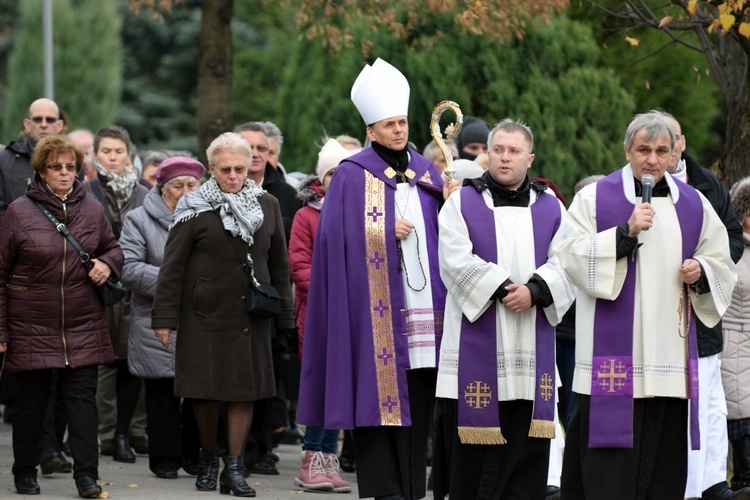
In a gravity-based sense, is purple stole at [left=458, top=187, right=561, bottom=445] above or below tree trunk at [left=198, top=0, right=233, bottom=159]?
below

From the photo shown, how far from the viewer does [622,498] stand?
7805 mm

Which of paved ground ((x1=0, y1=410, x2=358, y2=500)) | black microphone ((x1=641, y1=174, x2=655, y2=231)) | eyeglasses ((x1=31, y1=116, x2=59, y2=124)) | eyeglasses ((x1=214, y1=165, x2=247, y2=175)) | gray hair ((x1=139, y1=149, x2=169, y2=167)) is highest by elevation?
eyeglasses ((x1=31, y1=116, x2=59, y2=124))

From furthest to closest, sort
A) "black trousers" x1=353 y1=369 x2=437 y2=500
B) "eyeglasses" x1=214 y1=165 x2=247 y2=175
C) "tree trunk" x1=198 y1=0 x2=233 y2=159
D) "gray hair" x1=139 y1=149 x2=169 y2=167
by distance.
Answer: "tree trunk" x1=198 y1=0 x2=233 y2=159 < "gray hair" x1=139 y1=149 x2=169 y2=167 < "eyeglasses" x1=214 y1=165 x2=247 y2=175 < "black trousers" x1=353 y1=369 x2=437 y2=500

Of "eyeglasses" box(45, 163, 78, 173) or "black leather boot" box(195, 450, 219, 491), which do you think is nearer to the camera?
"eyeglasses" box(45, 163, 78, 173)

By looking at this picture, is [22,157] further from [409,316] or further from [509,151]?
[509,151]

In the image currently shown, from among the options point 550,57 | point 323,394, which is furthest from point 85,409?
point 550,57

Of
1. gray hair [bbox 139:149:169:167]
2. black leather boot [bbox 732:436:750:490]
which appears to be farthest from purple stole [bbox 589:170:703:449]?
gray hair [bbox 139:149:169:167]

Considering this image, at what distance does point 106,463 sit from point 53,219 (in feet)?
7.57

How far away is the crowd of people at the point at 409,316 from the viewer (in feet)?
25.8

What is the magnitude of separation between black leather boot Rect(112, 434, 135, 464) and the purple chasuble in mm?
2552

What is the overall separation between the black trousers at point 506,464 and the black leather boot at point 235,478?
1.58 metres

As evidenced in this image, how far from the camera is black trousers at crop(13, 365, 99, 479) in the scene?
30.6 ft

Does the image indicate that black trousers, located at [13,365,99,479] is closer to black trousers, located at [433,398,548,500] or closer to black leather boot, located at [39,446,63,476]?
black leather boot, located at [39,446,63,476]

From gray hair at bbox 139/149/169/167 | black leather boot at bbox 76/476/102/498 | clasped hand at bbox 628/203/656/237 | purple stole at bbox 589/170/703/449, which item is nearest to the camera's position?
clasped hand at bbox 628/203/656/237
